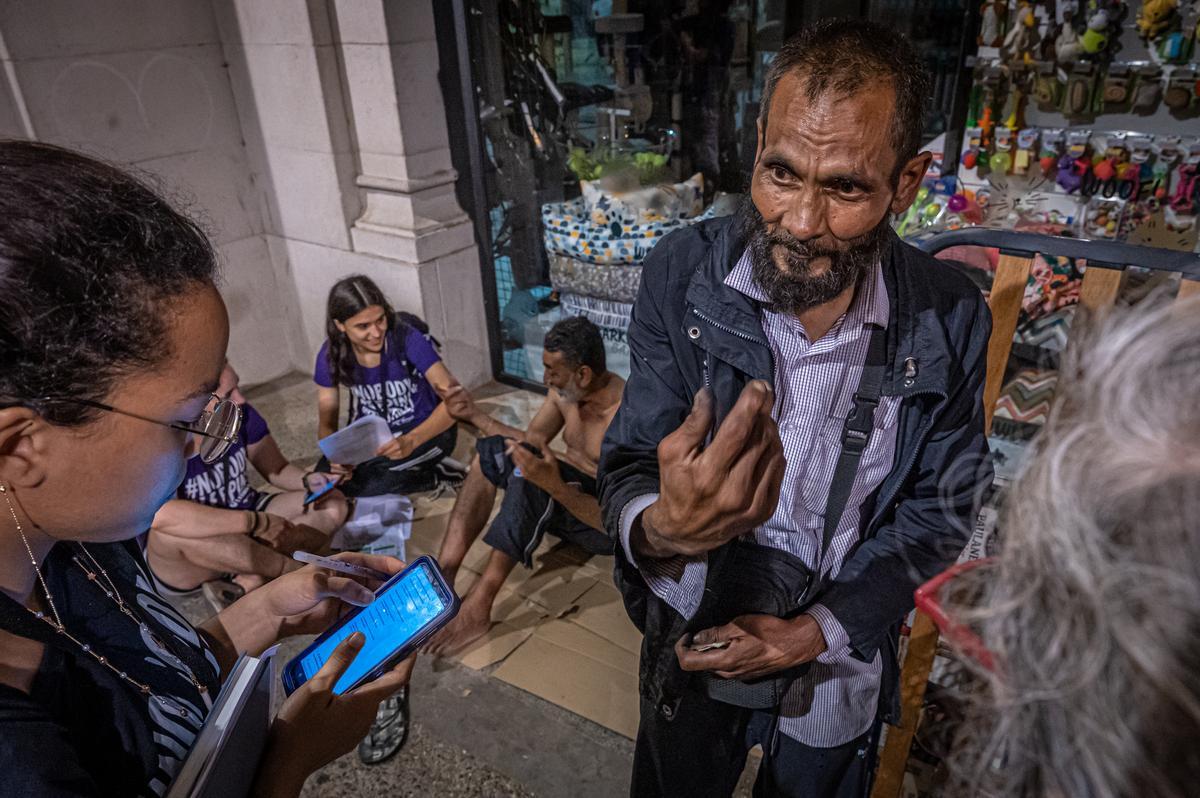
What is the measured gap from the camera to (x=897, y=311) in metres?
1.54

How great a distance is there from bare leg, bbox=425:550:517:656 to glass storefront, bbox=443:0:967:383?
1778mm

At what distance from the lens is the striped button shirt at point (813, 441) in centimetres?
152

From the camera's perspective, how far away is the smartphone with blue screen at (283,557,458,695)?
5.19 feet

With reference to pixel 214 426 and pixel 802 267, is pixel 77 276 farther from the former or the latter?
pixel 802 267

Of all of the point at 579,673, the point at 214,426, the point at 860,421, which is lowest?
the point at 579,673

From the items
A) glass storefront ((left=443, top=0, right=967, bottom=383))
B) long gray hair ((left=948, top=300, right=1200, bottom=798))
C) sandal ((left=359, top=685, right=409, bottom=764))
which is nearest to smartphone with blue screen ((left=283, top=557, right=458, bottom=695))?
sandal ((left=359, top=685, right=409, bottom=764))

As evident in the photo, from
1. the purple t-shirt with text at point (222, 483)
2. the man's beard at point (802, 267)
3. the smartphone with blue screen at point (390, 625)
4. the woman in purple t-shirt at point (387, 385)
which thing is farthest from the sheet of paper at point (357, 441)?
the man's beard at point (802, 267)

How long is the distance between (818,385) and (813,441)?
4.6 inches

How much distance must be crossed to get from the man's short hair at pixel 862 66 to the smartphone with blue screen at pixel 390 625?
131cm

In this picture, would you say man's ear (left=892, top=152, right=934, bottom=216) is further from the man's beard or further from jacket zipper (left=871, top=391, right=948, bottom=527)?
jacket zipper (left=871, top=391, right=948, bottom=527)

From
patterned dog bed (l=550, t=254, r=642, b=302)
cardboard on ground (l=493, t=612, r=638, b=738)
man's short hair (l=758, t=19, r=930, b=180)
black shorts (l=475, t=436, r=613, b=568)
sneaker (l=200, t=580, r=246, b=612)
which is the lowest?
cardboard on ground (l=493, t=612, r=638, b=738)

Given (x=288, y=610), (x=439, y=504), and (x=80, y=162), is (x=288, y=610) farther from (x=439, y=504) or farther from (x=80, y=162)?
(x=439, y=504)

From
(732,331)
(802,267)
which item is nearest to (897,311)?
(802,267)

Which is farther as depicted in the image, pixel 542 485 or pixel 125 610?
pixel 542 485
